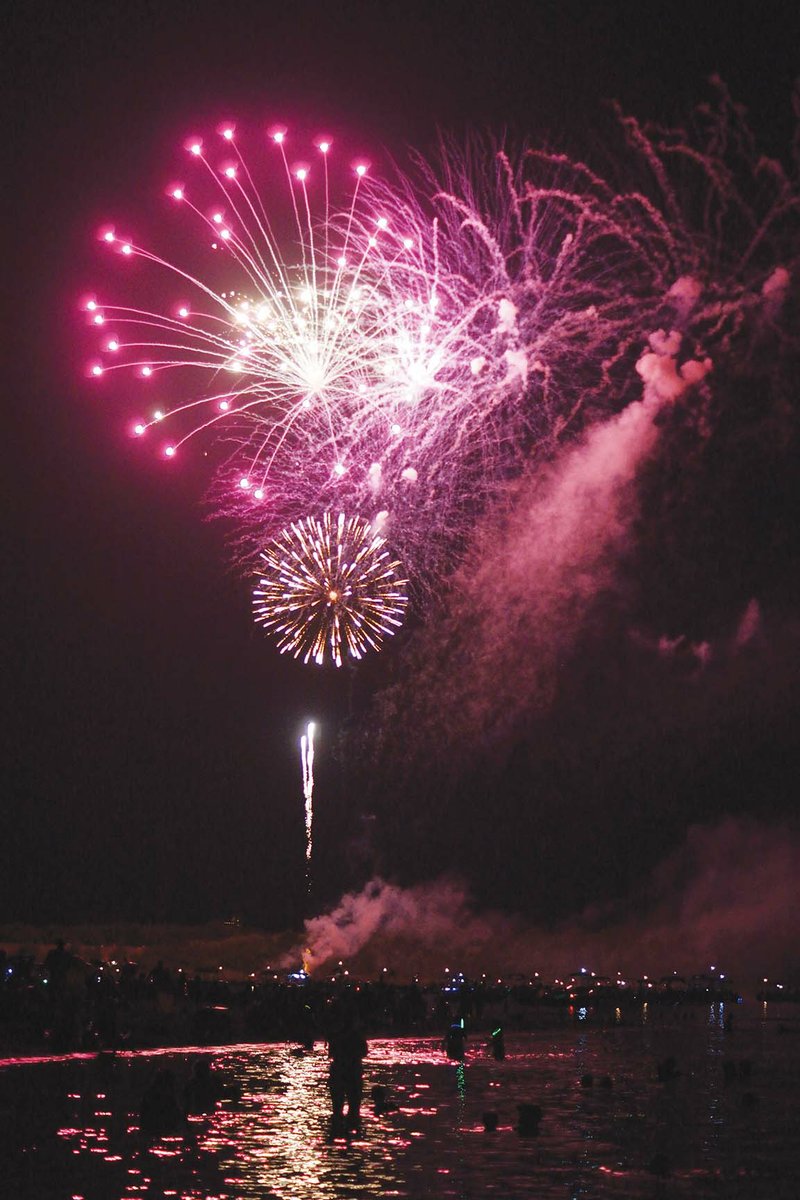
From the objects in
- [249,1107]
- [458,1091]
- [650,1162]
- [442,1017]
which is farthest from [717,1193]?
[442,1017]

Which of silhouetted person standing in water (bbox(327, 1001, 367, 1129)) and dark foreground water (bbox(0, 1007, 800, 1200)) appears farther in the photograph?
silhouetted person standing in water (bbox(327, 1001, 367, 1129))

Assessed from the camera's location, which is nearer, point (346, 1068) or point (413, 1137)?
point (413, 1137)

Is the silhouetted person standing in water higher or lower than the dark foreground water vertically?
higher

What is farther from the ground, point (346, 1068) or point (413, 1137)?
point (346, 1068)
